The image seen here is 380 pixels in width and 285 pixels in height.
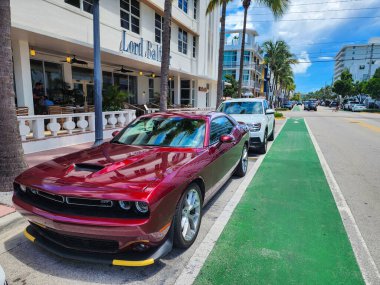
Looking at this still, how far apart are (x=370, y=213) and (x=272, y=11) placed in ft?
47.2

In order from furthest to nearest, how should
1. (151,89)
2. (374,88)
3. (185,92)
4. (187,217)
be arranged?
1. (374,88)
2. (185,92)
3. (151,89)
4. (187,217)

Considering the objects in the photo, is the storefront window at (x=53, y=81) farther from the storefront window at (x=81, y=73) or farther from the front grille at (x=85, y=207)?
the front grille at (x=85, y=207)

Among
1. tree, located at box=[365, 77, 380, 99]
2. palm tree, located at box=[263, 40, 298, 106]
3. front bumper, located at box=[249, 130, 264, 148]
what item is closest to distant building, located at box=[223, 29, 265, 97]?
palm tree, located at box=[263, 40, 298, 106]

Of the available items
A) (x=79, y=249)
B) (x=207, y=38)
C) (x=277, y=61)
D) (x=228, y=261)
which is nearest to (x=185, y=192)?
(x=228, y=261)

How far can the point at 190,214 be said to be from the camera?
3.19m

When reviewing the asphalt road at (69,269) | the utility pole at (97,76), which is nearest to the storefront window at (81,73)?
the utility pole at (97,76)

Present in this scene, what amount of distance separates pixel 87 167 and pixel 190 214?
1.32 metres

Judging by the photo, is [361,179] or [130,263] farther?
[361,179]

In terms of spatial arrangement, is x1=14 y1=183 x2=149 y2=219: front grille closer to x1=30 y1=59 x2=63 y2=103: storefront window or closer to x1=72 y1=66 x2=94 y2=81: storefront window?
x1=30 y1=59 x2=63 y2=103: storefront window

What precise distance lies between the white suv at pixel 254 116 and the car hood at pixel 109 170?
4.81 m

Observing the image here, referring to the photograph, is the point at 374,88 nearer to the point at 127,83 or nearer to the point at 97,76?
the point at 127,83

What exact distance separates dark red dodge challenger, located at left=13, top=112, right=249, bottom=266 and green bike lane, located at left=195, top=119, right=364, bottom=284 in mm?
541

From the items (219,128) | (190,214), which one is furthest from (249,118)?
(190,214)

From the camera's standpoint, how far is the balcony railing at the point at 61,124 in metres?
7.25
